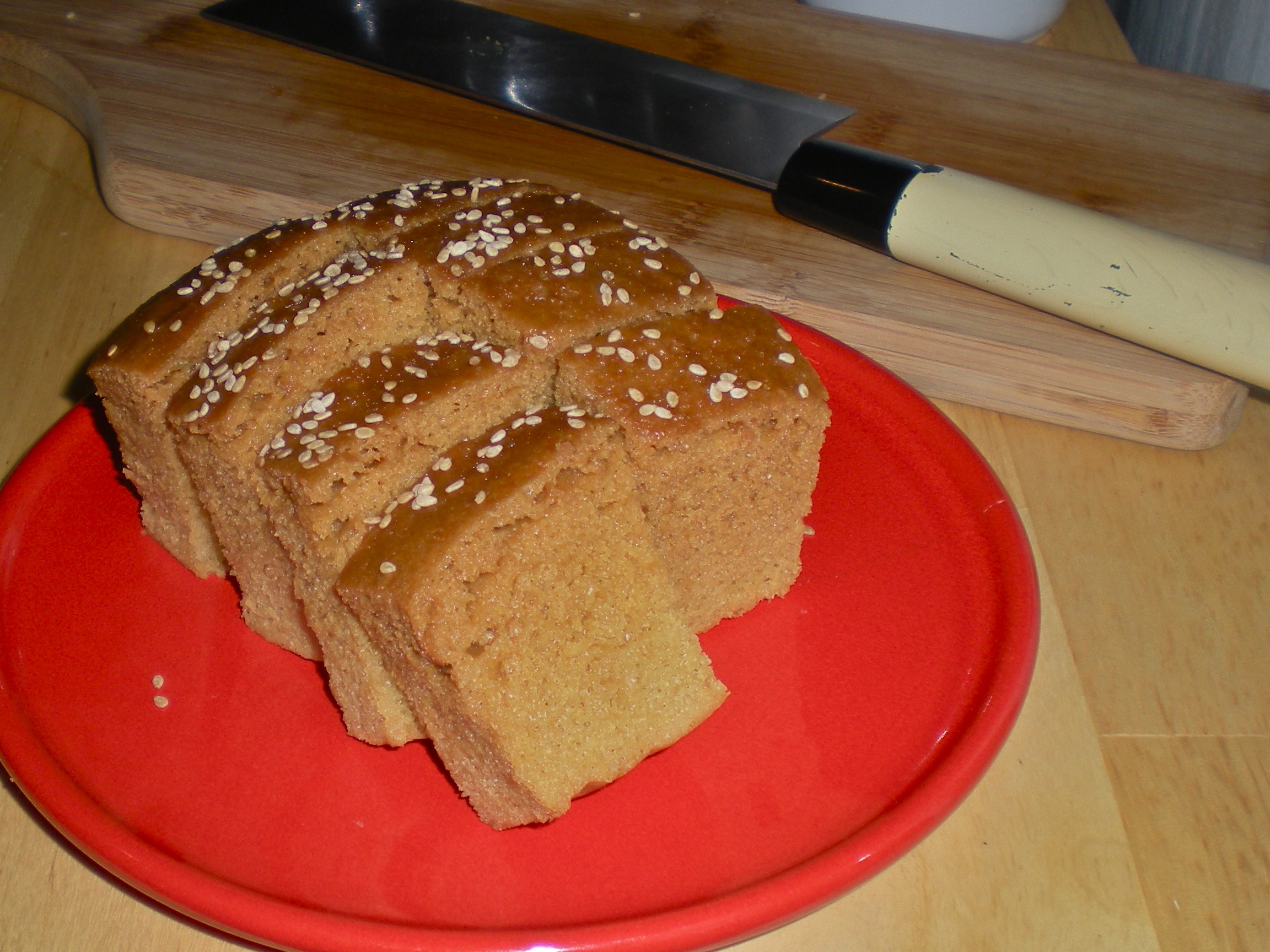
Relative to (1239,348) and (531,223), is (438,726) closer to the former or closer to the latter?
(531,223)

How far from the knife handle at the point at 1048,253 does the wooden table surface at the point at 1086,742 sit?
317 mm

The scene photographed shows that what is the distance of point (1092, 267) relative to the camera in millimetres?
2467

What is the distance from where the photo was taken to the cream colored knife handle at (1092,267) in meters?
2.36

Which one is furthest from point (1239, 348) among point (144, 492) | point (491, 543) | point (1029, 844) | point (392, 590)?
point (144, 492)

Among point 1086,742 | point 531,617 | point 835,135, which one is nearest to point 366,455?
point 531,617

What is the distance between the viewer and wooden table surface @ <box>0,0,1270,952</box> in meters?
1.72

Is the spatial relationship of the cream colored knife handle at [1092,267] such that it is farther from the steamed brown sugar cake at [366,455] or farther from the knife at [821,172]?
the steamed brown sugar cake at [366,455]

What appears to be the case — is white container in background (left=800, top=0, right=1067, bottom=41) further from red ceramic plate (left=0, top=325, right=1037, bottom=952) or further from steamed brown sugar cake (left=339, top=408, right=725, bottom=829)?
steamed brown sugar cake (left=339, top=408, right=725, bottom=829)

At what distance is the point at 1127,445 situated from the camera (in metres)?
2.60

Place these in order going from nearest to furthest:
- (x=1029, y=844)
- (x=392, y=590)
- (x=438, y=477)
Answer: (x=392, y=590), (x=438, y=477), (x=1029, y=844)

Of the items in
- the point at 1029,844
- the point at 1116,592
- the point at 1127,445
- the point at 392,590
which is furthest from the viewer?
the point at 1127,445

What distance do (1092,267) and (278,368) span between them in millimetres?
1800

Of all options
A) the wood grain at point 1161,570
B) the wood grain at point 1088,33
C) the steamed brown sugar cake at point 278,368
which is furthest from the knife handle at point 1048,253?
the wood grain at point 1088,33

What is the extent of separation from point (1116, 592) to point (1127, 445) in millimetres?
508
